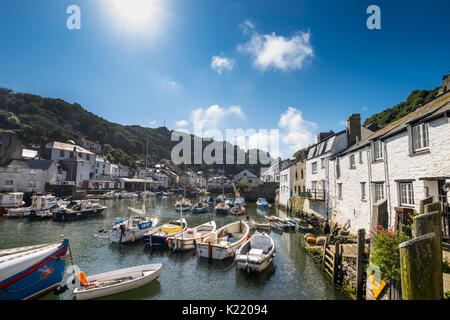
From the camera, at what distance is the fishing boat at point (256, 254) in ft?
46.2

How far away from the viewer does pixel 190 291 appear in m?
12.6

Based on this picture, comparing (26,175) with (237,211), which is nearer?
(237,211)

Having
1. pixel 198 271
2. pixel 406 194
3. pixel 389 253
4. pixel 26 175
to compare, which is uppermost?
pixel 26 175

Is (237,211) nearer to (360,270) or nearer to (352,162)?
(352,162)

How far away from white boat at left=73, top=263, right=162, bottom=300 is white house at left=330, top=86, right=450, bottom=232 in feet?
46.6

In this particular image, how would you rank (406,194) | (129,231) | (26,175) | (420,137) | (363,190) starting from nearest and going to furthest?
(420,137) < (406,194) < (363,190) < (129,231) < (26,175)

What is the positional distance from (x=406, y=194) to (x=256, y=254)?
34.0 ft

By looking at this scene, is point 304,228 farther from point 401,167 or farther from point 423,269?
point 423,269

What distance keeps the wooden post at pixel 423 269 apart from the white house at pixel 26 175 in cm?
6270

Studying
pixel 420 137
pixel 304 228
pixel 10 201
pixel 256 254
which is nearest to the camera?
pixel 420 137

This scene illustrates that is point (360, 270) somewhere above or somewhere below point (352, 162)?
below

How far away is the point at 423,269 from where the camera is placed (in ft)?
11.6

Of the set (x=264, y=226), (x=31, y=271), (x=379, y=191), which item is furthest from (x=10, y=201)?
(x=379, y=191)
